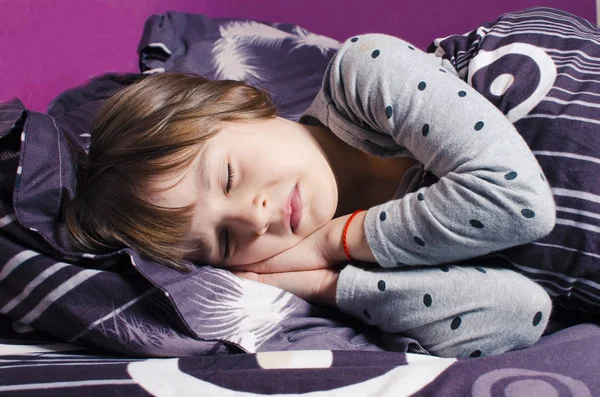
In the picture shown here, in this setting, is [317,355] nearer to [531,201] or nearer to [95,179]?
[531,201]

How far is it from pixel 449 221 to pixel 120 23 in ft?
3.51

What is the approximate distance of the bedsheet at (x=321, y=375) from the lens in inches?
24.5

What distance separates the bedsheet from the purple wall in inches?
27.2

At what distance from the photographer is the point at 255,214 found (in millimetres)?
820

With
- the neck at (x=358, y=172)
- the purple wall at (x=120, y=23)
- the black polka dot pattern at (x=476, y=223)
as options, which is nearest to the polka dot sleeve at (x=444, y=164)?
the black polka dot pattern at (x=476, y=223)

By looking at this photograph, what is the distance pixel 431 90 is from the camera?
81 cm

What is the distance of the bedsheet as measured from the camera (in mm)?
624

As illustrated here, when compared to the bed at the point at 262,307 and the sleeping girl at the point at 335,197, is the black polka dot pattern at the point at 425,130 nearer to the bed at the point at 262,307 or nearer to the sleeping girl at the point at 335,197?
the sleeping girl at the point at 335,197

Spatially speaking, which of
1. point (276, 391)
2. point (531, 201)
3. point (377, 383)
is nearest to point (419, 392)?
point (377, 383)

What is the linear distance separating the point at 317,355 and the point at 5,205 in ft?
1.56

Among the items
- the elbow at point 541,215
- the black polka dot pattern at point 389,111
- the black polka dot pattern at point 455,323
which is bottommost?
the black polka dot pattern at point 455,323

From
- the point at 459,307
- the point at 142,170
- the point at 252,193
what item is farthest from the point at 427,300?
the point at 142,170

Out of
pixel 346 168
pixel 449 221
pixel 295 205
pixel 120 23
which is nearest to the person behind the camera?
pixel 449 221

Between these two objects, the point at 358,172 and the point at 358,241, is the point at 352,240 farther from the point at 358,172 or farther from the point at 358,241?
the point at 358,172
